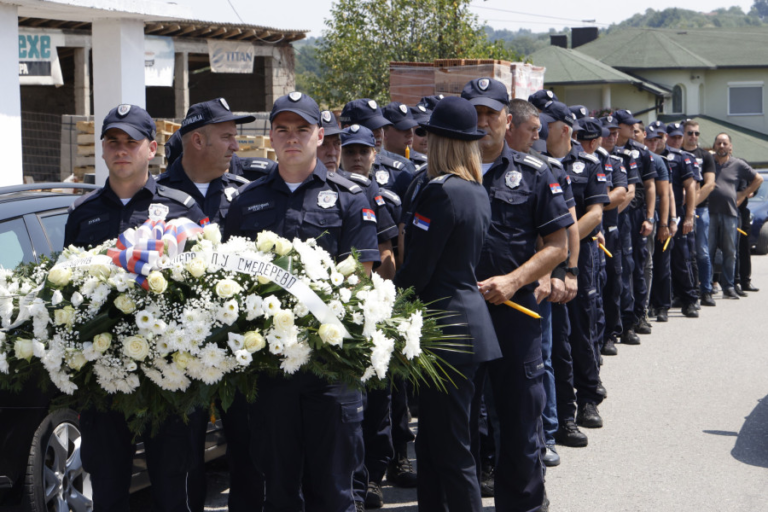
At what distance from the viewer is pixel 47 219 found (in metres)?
5.01

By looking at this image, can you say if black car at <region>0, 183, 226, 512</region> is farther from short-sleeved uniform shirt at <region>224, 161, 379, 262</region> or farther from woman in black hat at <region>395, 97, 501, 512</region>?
woman in black hat at <region>395, 97, 501, 512</region>

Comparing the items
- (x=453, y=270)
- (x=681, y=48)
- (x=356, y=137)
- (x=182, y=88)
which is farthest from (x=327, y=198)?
(x=681, y=48)

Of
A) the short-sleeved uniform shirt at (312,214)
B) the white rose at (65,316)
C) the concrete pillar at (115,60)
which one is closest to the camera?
the white rose at (65,316)

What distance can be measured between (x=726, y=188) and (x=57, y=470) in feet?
35.8

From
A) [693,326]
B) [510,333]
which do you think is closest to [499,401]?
[510,333]

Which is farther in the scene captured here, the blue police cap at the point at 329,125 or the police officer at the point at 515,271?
the blue police cap at the point at 329,125

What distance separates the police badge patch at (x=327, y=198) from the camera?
4.34 meters

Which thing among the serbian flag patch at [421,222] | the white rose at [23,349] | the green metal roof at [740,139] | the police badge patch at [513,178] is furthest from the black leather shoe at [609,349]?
the green metal roof at [740,139]

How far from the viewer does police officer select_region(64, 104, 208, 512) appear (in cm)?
402

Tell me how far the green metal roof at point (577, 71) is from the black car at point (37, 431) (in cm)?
3934

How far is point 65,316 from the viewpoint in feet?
11.6

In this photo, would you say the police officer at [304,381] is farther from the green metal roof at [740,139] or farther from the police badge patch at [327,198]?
the green metal roof at [740,139]

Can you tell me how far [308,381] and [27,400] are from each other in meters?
1.43

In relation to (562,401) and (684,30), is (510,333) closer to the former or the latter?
(562,401)
